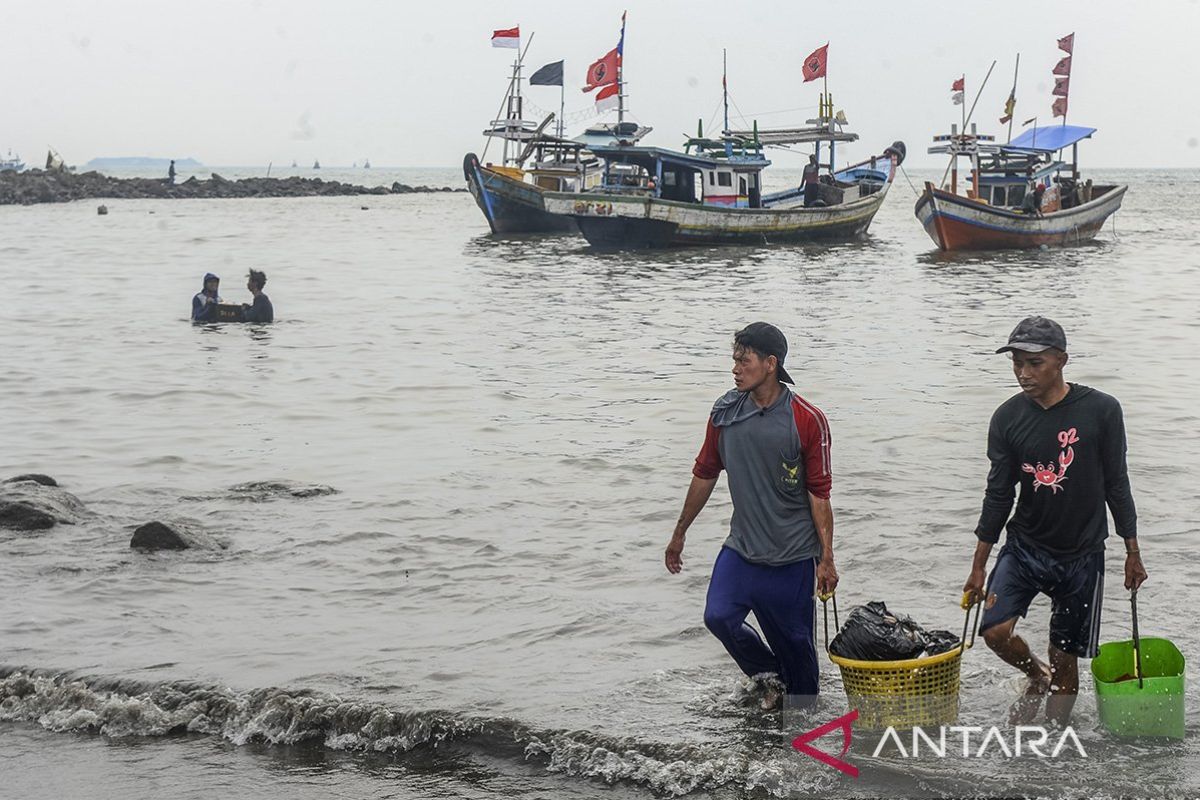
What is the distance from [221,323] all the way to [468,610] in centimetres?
1423

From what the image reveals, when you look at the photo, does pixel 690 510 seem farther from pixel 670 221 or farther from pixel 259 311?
pixel 670 221

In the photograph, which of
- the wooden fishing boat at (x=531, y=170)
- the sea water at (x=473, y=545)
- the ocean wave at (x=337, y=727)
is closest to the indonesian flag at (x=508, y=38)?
the wooden fishing boat at (x=531, y=170)

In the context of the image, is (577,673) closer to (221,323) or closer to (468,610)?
(468,610)

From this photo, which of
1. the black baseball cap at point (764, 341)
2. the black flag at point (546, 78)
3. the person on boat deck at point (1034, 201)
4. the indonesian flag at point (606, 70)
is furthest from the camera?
the black flag at point (546, 78)

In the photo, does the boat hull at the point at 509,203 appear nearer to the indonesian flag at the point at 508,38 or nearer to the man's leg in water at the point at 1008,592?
the indonesian flag at the point at 508,38

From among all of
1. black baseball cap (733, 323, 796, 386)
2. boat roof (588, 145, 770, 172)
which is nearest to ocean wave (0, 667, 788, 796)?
black baseball cap (733, 323, 796, 386)

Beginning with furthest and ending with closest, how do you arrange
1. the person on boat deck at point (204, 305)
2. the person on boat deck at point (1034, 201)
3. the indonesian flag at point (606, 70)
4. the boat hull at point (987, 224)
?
the indonesian flag at point (606, 70), the person on boat deck at point (1034, 201), the boat hull at point (987, 224), the person on boat deck at point (204, 305)

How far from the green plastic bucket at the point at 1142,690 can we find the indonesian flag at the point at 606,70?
40.1 metres

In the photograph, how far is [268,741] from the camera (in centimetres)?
562

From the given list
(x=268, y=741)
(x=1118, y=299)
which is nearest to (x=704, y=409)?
(x=268, y=741)

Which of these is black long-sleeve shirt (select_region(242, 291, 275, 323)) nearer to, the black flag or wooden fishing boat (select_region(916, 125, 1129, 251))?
wooden fishing boat (select_region(916, 125, 1129, 251))

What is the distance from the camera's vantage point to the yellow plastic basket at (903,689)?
4867 millimetres

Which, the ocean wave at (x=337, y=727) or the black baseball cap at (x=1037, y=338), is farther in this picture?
the ocean wave at (x=337, y=727)

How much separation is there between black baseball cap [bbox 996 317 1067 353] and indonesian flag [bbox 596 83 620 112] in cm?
3980
